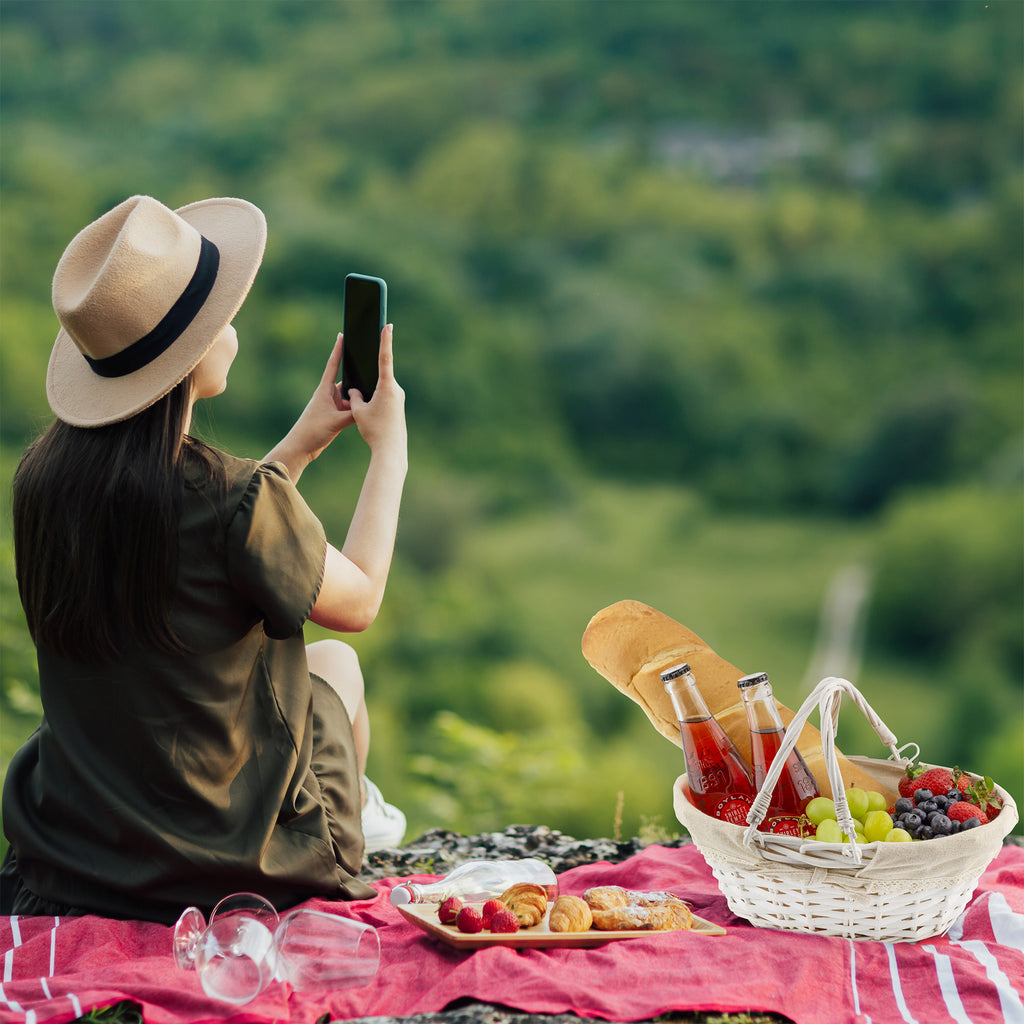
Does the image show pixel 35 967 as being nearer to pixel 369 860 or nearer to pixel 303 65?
pixel 369 860

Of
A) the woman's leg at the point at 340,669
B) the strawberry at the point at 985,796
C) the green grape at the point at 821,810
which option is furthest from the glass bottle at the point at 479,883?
the strawberry at the point at 985,796

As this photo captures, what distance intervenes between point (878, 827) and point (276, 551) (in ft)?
3.25

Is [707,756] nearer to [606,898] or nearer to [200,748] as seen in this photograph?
[606,898]

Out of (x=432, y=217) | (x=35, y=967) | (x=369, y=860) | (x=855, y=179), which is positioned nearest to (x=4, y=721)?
(x=369, y=860)

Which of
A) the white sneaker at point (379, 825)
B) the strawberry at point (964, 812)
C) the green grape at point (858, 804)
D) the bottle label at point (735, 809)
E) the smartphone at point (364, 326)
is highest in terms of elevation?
the smartphone at point (364, 326)

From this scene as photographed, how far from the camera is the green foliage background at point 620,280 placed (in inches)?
758

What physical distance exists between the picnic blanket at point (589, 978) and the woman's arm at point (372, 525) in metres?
0.49

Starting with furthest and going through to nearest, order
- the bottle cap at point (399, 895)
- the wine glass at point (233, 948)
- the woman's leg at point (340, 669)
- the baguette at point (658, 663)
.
A: the woman's leg at point (340, 669) < the baguette at point (658, 663) < the bottle cap at point (399, 895) < the wine glass at point (233, 948)

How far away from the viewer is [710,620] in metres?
21.6

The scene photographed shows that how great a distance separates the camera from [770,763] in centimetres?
177

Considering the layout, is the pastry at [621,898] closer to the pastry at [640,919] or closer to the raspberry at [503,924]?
the pastry at [640,919]

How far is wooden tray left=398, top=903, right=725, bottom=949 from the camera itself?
5.54 ft

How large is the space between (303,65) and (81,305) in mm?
25095

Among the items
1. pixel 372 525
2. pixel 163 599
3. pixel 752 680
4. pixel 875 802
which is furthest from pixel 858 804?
pixel 163 599
